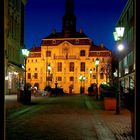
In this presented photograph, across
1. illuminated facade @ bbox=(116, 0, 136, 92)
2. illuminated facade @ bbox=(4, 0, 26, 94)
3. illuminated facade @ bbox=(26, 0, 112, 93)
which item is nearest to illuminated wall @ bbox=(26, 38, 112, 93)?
illuminated facade @ bbox=(26, 0, 112, 93)

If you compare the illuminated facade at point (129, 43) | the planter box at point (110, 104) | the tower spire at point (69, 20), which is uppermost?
the tower spire at point (69, 20)

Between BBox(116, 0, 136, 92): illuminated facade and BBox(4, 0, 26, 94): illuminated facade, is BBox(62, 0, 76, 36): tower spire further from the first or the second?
BBox(116, 0, 136, 92): illuminated facade

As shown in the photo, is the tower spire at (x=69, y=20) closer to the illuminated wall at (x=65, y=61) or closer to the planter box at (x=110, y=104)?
the illuminated wall at (x=65, y=61)

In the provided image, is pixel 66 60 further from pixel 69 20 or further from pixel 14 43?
pixel 14 43

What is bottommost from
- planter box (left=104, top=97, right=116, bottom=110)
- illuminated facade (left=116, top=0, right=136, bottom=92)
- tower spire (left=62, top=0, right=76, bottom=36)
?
planter box (left=104, top=97, right=116, bottom=110)

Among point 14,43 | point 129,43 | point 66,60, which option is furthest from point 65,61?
point 129,43

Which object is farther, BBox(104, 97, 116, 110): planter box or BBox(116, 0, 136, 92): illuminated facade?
BBox(116, 0, 136, 92): illuminated facade

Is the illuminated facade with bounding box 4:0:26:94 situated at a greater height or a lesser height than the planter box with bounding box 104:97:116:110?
greater

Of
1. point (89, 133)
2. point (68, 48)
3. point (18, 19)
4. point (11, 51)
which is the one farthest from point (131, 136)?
point (68, 48)

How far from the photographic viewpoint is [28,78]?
12488 cm

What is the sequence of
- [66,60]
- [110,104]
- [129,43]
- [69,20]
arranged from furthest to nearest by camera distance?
[69,20]
[66,60]
[129,43]
[110,104]

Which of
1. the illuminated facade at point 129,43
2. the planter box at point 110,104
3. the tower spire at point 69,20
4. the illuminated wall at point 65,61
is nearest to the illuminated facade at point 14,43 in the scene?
the illuminated facade at point 129,43
